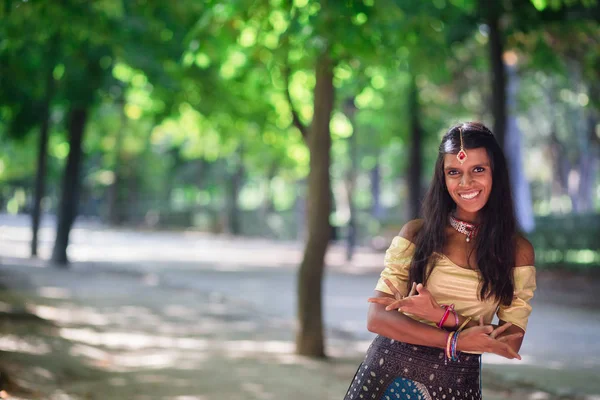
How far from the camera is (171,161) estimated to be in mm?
55188

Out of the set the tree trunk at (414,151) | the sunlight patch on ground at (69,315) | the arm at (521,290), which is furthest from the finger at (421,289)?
the tree trunk at (414,151)

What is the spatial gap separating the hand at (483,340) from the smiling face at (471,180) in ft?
1.54

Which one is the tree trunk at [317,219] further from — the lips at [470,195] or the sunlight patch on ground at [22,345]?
the lips at [470,195]

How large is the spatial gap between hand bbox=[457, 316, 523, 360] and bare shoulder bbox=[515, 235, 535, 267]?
0.30 metres

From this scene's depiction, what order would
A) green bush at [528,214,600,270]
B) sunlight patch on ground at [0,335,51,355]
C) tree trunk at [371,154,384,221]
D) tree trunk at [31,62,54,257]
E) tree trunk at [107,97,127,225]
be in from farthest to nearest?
tree trunk at [107,97,127,225] → tree trunk at [371,154,384,221] → green bush at [528,214,600,270] → tree trunk at [31,62,54,257] → sunlight patch on ground at [0,335,51,355]

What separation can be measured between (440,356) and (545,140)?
43.0 metres

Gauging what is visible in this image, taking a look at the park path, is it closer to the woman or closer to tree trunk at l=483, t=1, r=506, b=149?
tree trunk at l=483, t=1, r=506, b=149

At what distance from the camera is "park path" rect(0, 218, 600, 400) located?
8.44 m

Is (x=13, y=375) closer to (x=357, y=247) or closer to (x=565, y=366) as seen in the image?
(x=565, y=366)

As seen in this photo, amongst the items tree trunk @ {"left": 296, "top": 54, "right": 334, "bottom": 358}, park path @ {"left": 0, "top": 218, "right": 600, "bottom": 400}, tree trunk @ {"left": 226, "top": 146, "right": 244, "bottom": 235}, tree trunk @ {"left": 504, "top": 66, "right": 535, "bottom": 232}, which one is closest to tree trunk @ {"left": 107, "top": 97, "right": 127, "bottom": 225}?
tree trunk @ {"left": 226, "top": 146, "right": 244, "bottom": 235}

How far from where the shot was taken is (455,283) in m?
3.08

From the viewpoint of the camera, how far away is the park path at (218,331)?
844cm

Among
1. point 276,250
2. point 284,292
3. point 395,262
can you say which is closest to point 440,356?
point 395,262

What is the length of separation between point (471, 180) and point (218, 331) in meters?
9.53
